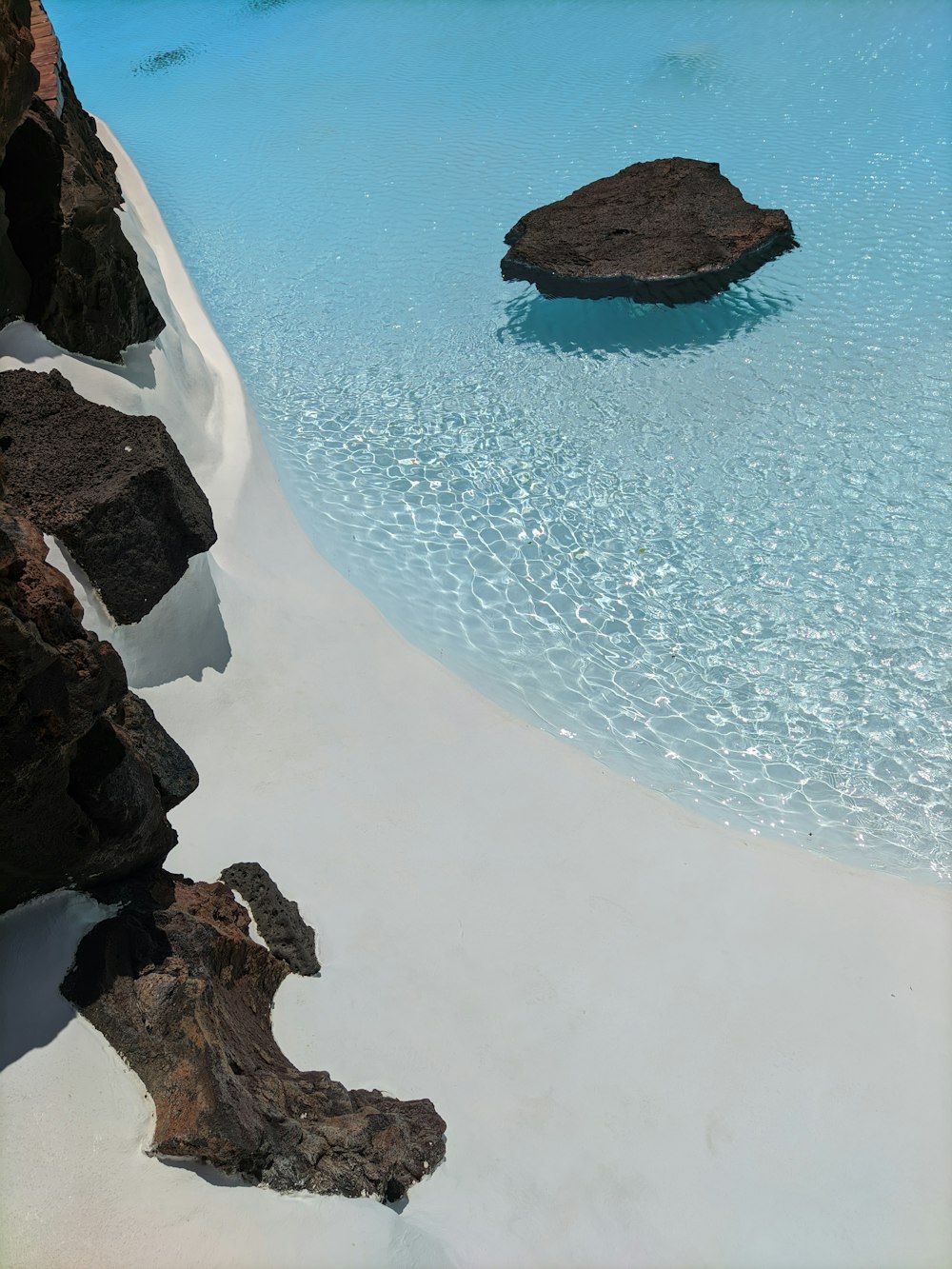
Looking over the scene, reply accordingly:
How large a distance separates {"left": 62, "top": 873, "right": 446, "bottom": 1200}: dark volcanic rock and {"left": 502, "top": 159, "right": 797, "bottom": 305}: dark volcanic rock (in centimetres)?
544

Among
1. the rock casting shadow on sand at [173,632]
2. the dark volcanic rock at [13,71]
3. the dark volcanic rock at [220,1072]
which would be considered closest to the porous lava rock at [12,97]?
the dark volcanic rock at [13,71]

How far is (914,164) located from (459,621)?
21.9 feet

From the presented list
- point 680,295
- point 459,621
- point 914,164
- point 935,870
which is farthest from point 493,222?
point 935,870

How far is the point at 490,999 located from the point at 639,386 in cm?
462

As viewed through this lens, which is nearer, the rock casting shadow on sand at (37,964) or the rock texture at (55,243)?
the rock casting shadow on sand at (37,964)

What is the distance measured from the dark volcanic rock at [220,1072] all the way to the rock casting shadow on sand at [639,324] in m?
5.41

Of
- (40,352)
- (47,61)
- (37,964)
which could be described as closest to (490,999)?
(37,964)

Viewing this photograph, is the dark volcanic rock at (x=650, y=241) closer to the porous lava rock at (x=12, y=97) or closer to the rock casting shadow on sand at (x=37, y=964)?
the porous lava rock at (x=12, y=97)

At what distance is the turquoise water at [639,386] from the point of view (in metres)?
4.89

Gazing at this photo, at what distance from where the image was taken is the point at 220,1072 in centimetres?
250

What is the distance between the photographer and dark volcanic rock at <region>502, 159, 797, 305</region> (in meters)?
7.09

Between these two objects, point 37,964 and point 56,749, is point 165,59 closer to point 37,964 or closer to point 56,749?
point 56,749

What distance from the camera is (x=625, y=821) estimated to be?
4.39m

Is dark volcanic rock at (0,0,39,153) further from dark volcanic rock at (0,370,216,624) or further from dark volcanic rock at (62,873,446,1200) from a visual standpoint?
dark volcanic rock at (62,873,446,1200)
